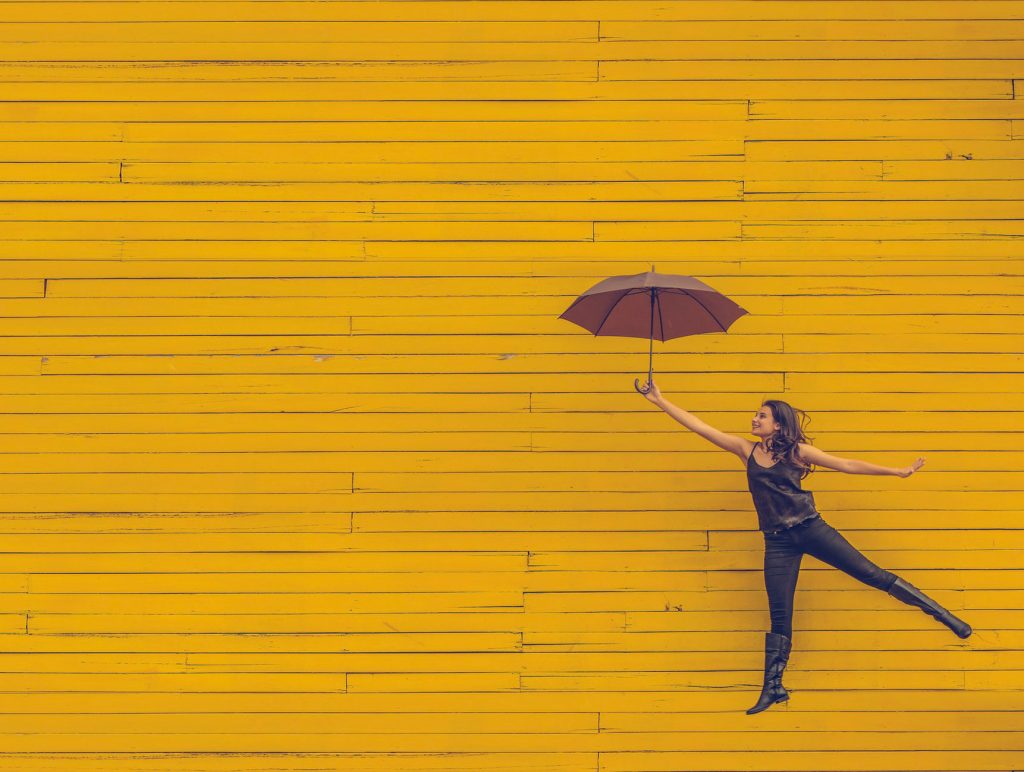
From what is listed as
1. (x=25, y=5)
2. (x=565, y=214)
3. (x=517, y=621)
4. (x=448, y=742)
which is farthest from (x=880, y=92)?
(x=25, y=5)

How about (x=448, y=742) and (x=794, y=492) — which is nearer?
(x=794, y=492)

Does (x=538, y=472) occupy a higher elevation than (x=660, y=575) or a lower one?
higher

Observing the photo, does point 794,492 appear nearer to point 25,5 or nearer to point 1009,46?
point 1009,46

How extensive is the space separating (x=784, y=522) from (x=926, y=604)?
874 millimetres

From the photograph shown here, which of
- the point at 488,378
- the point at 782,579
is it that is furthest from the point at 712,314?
the point at 782,579

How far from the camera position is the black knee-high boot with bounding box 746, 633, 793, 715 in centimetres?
541

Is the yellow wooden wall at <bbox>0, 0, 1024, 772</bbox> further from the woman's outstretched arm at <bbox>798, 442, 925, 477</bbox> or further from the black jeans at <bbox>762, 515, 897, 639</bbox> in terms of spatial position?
the woman's outstretched arm at <bbox>798, 442, 925, 477</bbox>

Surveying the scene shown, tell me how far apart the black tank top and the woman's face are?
0.56ft

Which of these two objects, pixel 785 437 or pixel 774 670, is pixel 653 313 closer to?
pixel 785 437

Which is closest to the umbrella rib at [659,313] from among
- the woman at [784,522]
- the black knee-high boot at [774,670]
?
the woman at [784,522]

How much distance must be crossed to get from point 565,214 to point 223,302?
2065 millimetres

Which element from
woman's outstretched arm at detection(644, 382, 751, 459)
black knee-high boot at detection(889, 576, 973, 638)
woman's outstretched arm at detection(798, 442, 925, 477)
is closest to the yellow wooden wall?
black knee-high boot at detection(889, 576, 973, 638)

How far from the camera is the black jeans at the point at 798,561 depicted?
5391 millimetres

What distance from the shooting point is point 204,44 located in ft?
20.0
